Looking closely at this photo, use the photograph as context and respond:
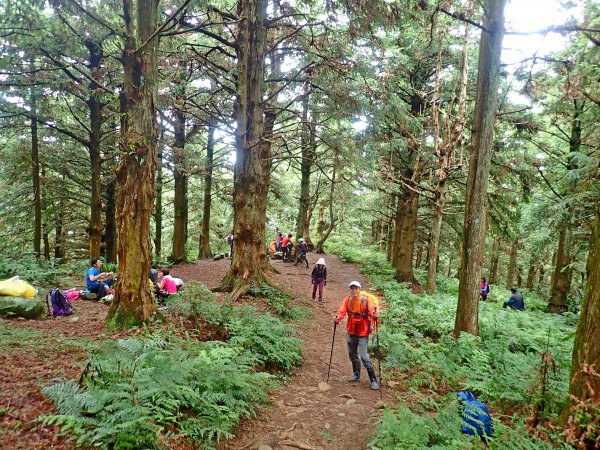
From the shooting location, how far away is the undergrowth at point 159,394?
3.37 metres

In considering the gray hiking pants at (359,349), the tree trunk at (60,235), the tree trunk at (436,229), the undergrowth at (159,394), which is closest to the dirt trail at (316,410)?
the undergrowth at (159,394)

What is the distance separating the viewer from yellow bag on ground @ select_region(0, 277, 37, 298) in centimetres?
757

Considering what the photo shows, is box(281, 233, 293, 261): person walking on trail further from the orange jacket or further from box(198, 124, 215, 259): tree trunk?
the orange jacket

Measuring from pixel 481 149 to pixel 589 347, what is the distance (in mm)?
4901

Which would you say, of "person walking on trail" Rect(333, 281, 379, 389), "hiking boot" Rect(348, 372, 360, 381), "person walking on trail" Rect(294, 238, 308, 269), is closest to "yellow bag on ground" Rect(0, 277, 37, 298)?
"person walking on trail" Rect(333, 281, 379, 389)

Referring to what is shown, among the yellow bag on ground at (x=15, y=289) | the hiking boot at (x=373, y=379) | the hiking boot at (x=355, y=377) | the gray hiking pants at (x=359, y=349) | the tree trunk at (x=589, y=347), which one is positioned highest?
the tree trunk at (x=589, y=347)

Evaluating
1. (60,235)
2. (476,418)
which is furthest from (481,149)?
(60,235)

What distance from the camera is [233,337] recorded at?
21.6 ft

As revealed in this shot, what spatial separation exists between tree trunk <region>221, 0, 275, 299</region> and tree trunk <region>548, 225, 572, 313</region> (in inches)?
443

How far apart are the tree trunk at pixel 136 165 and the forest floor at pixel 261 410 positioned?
29.8 inches

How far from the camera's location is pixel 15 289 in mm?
7684

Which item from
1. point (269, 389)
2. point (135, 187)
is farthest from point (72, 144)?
point (269, 389)

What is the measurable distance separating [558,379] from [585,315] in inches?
83.6

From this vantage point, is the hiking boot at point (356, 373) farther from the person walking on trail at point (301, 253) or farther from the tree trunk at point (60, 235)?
the tree trunk at point (60, 235)
